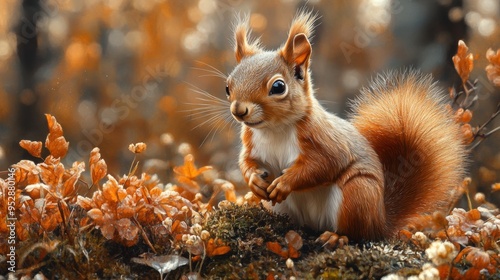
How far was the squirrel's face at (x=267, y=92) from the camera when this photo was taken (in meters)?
1.21

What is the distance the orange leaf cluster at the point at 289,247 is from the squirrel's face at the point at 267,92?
227mm

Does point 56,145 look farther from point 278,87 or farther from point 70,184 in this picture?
point 278,87

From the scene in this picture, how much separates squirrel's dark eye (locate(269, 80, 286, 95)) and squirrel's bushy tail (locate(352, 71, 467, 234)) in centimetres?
29

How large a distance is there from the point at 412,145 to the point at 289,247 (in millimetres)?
379

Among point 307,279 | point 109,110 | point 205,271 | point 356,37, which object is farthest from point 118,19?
point 307,279

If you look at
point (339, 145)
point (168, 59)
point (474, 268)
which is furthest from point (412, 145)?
point (168, 59)

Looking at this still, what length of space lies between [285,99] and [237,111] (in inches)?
4.1

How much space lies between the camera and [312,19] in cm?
134

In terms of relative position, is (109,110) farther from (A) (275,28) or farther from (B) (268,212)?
(B) (268,212)

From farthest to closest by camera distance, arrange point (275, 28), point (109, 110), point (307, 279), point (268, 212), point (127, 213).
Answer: point (109, 110) < point (275, 28) < point (268, 212) < point (127, 213) < point (307, 279)

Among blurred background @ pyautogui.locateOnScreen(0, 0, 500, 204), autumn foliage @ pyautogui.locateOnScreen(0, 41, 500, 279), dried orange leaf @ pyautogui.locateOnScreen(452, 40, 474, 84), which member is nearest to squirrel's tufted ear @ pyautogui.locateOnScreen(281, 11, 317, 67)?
autumn foliage @ pyautogui.locateOnScreen(0, 41, 500, 279)

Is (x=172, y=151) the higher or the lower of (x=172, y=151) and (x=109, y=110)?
the lower

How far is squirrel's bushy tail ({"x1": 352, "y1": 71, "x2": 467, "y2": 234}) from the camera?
142 cm

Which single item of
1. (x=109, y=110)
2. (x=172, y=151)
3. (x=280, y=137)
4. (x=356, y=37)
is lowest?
(x=172, y=151)
